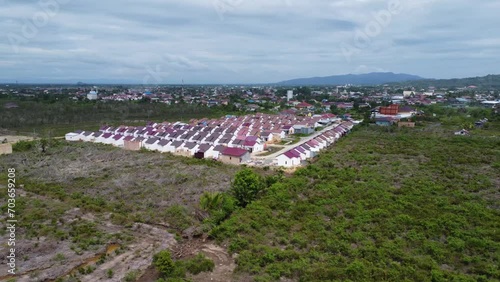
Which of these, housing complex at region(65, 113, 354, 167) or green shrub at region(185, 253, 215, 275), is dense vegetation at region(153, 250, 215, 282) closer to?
green shrub at region(185, 253, 215, 275)

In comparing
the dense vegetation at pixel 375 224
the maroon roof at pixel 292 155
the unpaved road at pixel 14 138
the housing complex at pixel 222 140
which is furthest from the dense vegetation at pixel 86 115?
the dense vegetation at pixel 375 224

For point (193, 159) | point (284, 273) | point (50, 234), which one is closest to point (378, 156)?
point (193, 159)

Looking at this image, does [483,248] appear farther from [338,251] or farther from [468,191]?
[468,191]

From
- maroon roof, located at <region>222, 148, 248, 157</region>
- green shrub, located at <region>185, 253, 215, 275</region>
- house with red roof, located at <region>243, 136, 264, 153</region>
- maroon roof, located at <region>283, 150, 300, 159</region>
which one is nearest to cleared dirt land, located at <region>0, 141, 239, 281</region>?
green shrub, located at <region>185, 253, 215, 275</region>

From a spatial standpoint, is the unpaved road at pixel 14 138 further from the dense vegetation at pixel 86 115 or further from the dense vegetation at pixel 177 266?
the dense vegetation at pixel 177 266

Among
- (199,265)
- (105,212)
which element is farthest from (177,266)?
(105,212)
